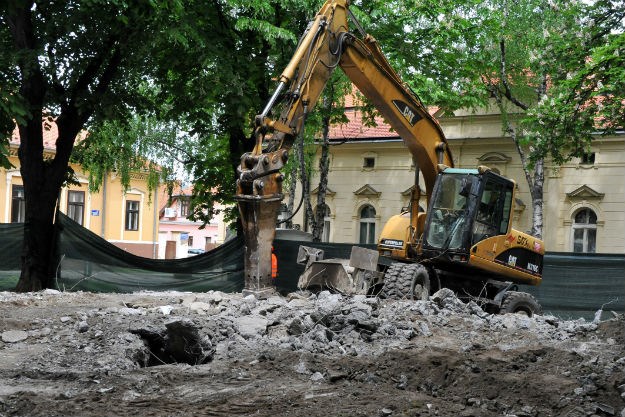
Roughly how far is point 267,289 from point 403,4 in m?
12.0

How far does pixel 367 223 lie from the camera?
1414 inches

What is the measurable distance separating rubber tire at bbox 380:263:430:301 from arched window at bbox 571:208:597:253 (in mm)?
19317

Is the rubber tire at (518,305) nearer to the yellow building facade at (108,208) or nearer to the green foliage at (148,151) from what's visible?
the green foliage at (148,151)

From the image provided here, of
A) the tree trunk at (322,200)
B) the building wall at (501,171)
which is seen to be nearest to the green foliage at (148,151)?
the tree trunk at (322,200)

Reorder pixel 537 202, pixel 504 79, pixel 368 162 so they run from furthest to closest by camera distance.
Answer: pixel 368 162 < pixel 537 202 < pixel 504 79

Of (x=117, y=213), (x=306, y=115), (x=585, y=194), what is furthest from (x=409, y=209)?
(x=117, y=213)

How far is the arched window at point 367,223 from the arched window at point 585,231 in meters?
8.36

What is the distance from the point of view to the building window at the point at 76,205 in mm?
45469

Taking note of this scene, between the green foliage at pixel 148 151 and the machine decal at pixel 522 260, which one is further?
the green foliage at pixel 148 151

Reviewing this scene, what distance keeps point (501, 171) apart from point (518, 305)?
1966 cm

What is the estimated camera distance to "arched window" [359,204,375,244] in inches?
1401

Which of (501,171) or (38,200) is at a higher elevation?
(501,171)

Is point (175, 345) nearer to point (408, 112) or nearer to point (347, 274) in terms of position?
point (347, 274)

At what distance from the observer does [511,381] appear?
7.05 meters
